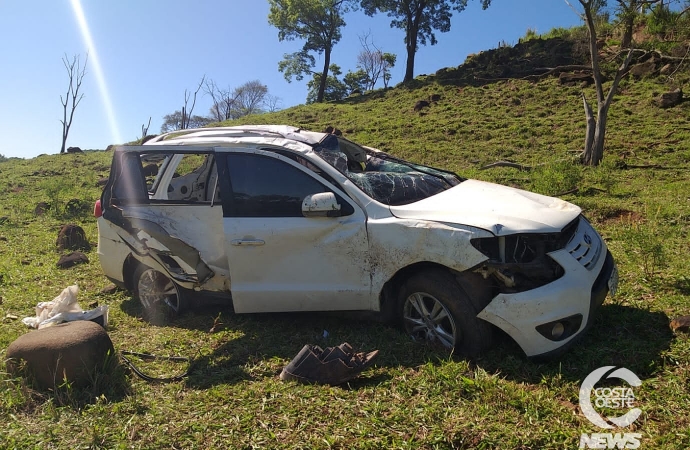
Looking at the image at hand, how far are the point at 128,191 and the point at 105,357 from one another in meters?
1.86

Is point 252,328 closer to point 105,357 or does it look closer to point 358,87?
point 105,357

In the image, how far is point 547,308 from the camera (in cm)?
322

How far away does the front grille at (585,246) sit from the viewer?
353 centimetres

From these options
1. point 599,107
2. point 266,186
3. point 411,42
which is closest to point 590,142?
point 599,107

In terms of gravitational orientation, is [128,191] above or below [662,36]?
below

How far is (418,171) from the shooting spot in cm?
492

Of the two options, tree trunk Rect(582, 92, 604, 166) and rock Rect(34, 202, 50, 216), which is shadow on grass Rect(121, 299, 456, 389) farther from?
tree trunk Rect(582, 92, 604, 166)

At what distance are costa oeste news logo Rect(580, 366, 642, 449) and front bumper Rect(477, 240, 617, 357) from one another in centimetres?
27

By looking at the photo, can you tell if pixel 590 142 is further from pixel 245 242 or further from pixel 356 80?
pixel 356 80

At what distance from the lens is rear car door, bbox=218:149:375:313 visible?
12.7 feet

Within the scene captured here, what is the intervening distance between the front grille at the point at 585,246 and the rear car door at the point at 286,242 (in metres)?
1.47

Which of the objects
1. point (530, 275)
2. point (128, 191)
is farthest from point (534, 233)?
point (128, 191)

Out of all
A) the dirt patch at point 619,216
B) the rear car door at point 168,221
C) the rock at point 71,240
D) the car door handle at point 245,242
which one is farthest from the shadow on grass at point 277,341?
the dirt patch at point 619,216

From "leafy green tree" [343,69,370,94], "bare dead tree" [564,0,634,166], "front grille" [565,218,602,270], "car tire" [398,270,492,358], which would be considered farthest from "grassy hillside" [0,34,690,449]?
"leafy green tree" [343,69,370,94]
